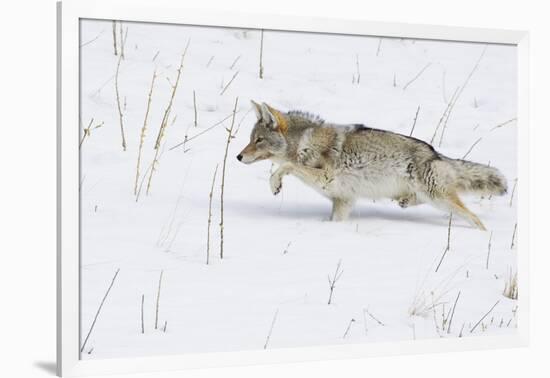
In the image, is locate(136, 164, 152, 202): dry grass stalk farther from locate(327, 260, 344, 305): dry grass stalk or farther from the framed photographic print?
locate(327, 260, 344, 305): dry grass stalk

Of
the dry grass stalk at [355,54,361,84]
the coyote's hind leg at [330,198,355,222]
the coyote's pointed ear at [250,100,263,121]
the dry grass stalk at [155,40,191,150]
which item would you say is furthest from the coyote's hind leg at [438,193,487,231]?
the dry grass stalk at [155,40,191,150]

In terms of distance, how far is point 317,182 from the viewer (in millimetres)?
4035

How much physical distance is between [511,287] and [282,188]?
1.22 meters

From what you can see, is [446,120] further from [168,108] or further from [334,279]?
[168,108]

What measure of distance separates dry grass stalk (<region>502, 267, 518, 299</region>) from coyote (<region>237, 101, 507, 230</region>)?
29 centimetres

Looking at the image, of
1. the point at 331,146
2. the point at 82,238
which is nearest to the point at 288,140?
the point at 331,146

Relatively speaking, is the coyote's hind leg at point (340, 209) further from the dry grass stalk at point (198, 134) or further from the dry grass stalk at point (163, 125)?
the dry grass stalk at point (163, 125)

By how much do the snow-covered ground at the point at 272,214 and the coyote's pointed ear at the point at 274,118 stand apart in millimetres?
37

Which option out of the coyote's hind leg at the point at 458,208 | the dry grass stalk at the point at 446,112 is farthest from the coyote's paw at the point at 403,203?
the dry grass stalk at the point at 446,112

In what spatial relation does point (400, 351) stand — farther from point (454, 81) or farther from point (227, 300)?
point (454, 81)

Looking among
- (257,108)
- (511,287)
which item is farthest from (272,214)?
(511,287)

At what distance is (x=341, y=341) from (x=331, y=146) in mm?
831

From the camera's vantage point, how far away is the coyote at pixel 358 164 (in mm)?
3982

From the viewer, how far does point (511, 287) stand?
14.3 feet
